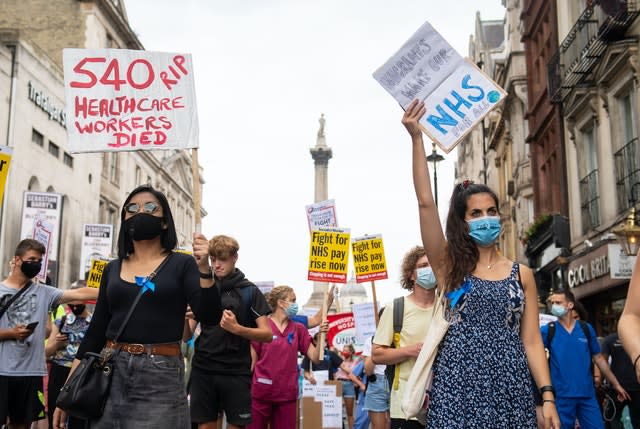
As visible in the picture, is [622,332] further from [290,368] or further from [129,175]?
[129,175]

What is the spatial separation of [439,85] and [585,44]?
15.3 m

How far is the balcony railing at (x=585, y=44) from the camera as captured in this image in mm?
16438

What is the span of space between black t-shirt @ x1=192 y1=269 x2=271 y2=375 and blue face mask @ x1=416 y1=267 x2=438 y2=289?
1440 mm

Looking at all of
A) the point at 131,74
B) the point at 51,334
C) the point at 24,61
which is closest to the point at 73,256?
the point at 24,61

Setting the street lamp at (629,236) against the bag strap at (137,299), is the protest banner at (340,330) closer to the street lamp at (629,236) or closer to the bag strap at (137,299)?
the street lamp at (629,236)

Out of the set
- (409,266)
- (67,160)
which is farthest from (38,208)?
(409,266)

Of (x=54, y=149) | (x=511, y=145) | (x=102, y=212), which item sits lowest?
(x=102, y=212)

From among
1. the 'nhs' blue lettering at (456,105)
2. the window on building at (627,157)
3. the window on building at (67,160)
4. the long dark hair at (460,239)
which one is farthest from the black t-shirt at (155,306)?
the window on building at (67,160)

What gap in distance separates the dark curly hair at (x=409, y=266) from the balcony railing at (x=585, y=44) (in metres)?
11.0

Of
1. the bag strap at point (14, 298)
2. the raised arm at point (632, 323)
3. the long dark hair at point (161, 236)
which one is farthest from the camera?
the bag strap at point (14, 298)

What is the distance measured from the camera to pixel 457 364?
13.0ft

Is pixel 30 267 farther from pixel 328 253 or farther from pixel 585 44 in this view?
pixel 585 44

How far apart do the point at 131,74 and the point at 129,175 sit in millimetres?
44859

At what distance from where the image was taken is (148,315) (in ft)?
15.3
